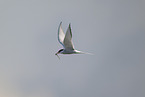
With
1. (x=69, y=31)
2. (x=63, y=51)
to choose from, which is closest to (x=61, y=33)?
(x=63, y=51)

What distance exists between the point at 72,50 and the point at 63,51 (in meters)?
0.28

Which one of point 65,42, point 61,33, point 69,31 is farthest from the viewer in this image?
point 61,33

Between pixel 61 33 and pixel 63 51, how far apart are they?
32.0 inches

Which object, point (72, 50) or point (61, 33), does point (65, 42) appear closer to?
point (72, 50)

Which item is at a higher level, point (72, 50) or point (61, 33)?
point (61, 33)

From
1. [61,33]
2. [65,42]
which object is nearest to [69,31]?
[65,42]

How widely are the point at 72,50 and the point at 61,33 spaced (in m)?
0.91

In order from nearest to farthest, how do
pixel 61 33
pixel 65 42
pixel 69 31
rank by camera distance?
pixel 69 31, pixel 65 42, pixel 61 33

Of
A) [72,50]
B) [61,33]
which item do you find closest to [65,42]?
[72,50]

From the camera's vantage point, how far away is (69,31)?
546cm

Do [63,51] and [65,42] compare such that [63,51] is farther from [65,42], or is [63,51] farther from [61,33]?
[61,33]

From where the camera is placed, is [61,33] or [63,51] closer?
[63,51]

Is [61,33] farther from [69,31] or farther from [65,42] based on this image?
[69,31]

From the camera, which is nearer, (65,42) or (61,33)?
(65,42)
